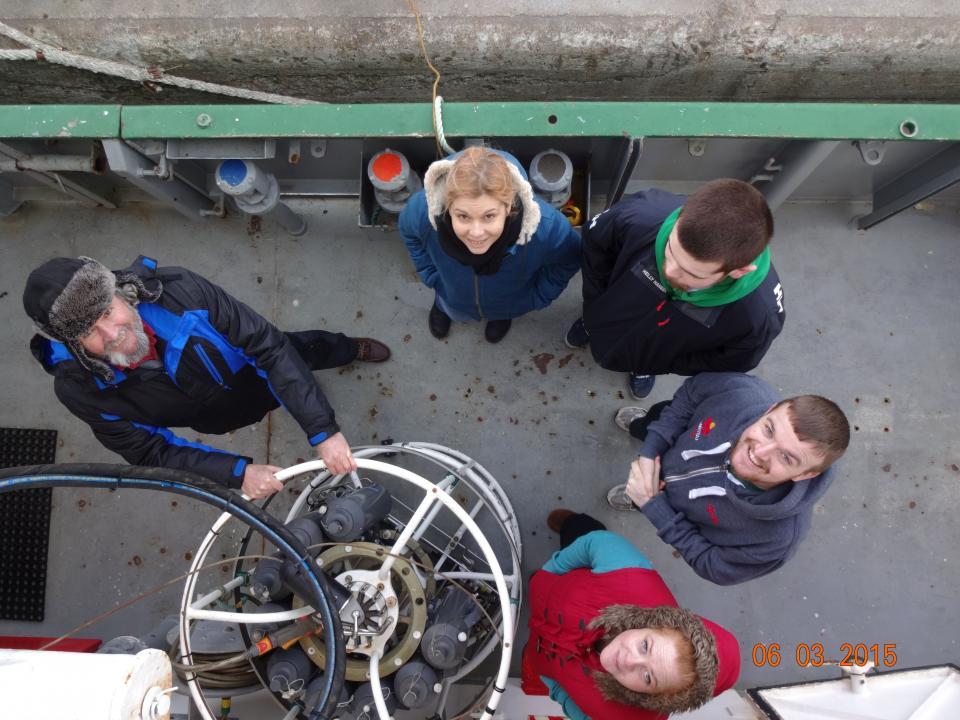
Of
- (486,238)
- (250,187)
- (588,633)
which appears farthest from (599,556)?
(250,187)

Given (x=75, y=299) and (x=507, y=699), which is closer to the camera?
(x=75, y=299)

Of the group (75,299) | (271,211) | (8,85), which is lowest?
(75,299)

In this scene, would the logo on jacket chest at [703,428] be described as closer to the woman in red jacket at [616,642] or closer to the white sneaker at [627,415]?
the woman in red jacket at [616,642]

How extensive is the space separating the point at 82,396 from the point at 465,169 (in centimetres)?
129

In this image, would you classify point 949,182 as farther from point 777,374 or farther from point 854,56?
point 777,374

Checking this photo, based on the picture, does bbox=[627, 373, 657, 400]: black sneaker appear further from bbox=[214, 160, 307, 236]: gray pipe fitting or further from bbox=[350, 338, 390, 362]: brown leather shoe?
bbox=[214, 160, 307, 236]: gray pipe fitting

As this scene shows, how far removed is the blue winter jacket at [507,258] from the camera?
1.60 m

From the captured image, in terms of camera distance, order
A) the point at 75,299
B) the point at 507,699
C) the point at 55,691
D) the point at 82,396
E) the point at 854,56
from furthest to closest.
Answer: the point at 854,56
the point at 507,699
the point at 82,396
the point at 75,299
the point at 55,691

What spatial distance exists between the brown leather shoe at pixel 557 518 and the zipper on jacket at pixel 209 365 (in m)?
1.51

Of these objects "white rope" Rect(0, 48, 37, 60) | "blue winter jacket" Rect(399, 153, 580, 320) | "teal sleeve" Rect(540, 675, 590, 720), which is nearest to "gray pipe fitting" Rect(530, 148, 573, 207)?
"blue winter jacket" Rect(399, 153, 580, 320)

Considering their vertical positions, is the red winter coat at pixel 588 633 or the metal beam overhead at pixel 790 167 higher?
the metal beam overhead at pixel 790 167

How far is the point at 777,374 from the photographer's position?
8.81 feet

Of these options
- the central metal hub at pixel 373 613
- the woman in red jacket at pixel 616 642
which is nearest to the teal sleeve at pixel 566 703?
the woman in red jacket at pixel 616 642

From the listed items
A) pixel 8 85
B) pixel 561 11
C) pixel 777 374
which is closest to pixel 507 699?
pixel 777 374
